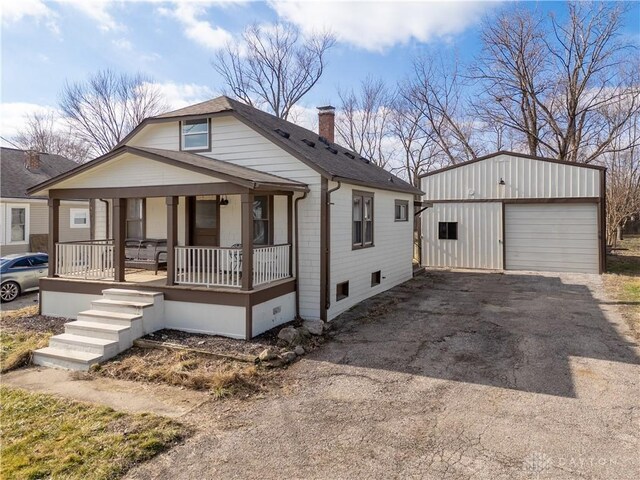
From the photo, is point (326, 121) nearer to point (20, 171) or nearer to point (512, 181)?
point (512, 181)

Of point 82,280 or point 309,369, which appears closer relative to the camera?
point 309,369

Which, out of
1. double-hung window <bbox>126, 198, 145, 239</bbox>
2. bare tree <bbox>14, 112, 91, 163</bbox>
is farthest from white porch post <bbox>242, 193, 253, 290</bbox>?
bare tree <bbox>14, 112, 91, 163</bbox>

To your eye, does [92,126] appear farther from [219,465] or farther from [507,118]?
[219,465]

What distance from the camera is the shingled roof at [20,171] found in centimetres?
1940

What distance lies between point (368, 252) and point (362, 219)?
3.38ft

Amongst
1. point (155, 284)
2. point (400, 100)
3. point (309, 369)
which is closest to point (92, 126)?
point (400, 100)

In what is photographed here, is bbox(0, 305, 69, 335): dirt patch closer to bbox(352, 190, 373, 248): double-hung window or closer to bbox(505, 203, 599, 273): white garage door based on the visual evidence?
bbox(352, 190, 373, 248): double-hung window

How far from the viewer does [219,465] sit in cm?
394

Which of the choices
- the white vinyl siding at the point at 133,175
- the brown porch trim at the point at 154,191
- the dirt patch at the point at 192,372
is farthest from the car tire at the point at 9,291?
the dirt patch at the point at 192,372

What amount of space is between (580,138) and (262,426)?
2685 centimetres

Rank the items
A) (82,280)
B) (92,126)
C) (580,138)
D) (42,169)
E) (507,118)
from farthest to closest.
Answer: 1. (92,126)
2. (507,118)
3. (580,138)
4. (42,169)
5. (82,280)

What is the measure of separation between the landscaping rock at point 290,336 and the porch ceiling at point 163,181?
8.51 feet

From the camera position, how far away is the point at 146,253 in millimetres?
11188

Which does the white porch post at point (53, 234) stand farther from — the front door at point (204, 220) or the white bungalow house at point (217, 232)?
the front door at point (204, 220)
